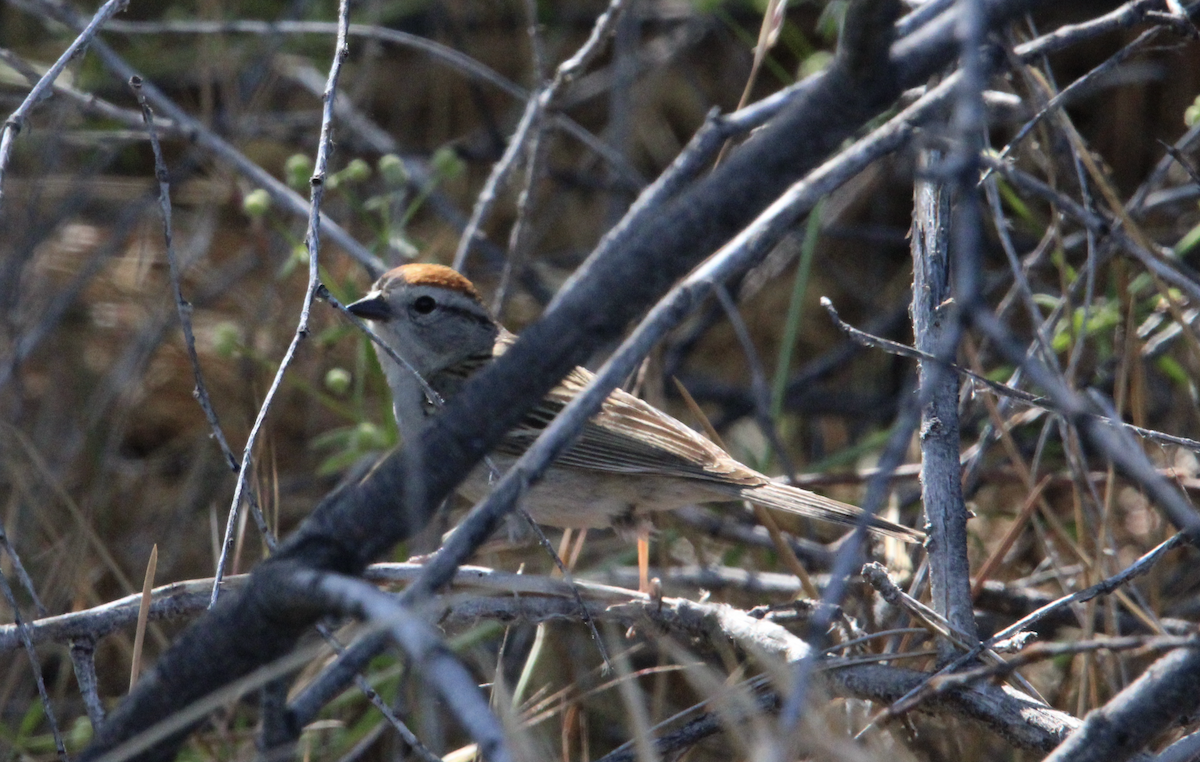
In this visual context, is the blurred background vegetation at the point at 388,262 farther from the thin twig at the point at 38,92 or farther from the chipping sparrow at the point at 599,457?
the thin twig at the point at 38,92

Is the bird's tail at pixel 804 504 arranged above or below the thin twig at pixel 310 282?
below

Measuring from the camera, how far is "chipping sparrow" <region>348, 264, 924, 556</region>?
3762mm

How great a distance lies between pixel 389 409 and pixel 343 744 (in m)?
1.13

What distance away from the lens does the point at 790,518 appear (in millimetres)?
4543

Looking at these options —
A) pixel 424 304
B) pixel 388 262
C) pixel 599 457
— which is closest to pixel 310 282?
pixel 599 457

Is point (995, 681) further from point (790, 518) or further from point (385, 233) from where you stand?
point (385, 233)

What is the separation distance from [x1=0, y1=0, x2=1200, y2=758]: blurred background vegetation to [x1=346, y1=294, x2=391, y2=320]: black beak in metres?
0.15

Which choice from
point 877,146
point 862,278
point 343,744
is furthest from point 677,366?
point 877,146

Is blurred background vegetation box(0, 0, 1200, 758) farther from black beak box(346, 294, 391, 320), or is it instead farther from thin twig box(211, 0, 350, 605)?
thin twig box(211, 0, 350, 605)

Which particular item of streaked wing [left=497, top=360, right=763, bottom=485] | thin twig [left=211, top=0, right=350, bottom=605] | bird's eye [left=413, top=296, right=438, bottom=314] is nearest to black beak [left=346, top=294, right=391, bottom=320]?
bird's eye [left=413, top=296, right=438, bottom=314]

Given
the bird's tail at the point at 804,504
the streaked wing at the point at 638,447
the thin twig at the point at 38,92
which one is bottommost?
the bird's tail at the point at 804,504

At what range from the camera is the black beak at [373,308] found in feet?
13.3

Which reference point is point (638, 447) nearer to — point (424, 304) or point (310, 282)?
point (424, 304)

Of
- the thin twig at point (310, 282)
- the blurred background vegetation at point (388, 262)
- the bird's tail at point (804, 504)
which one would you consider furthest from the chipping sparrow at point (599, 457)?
the thin twig at point (310, 282)
